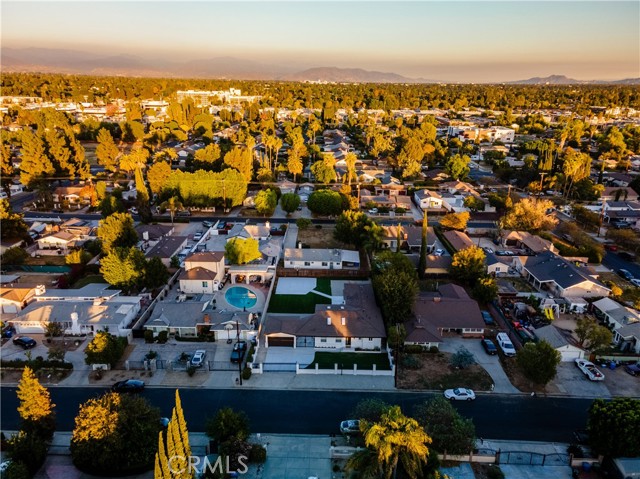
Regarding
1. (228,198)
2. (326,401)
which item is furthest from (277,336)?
(228,198)

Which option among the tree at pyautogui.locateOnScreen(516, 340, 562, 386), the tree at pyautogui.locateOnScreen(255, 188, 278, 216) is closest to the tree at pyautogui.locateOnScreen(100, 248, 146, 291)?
the tree at pyautogui.locateOnScreen(255, 188, 278, 216)

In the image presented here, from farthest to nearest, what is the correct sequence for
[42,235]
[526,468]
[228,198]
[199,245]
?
[228,198], [42,235], [199,245], [526,468]

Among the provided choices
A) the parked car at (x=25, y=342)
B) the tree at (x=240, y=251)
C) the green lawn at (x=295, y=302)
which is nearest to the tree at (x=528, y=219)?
A: the green lawn at (x=295, y=302)

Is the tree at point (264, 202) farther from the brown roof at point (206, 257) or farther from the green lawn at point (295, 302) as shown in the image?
the green lawn at point (295, 302)

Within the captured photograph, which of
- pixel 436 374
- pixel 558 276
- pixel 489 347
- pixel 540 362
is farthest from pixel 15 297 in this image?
pixel 558 276

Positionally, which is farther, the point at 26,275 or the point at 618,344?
the point at 26,275

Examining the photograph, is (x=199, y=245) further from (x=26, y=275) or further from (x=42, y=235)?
(x=42, y=235)

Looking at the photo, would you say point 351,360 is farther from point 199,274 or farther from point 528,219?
point 528,219
